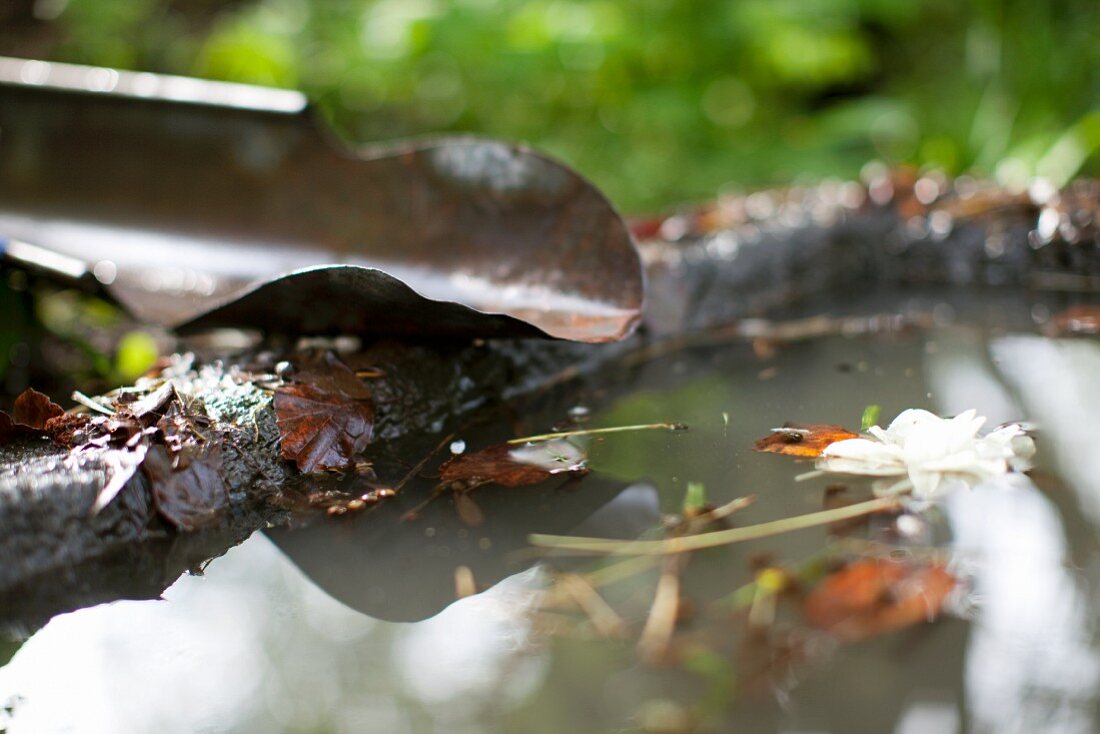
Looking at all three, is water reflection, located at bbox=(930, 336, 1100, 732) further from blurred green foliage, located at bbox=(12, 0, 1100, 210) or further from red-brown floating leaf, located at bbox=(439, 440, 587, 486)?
blurred green foliage, located at bbox=(12, 0, 1100, 210)

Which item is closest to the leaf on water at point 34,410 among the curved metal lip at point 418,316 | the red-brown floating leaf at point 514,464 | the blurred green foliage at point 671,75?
the curved metal lip at point 418,316

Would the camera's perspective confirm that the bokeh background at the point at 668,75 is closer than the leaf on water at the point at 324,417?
No

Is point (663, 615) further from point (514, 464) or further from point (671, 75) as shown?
point (671, 75)

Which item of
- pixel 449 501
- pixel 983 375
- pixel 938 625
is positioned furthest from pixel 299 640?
pixel 983 375

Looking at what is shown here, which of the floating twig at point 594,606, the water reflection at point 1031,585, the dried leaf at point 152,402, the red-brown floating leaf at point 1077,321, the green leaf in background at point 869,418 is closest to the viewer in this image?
the water reflection at point 1031,585

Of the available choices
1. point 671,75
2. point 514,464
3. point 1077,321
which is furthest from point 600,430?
point 671,75

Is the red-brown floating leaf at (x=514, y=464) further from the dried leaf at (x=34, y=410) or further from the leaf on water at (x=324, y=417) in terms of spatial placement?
the dried leaf at (x=34, y=410)

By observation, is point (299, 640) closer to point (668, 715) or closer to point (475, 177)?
point (668, 715)
